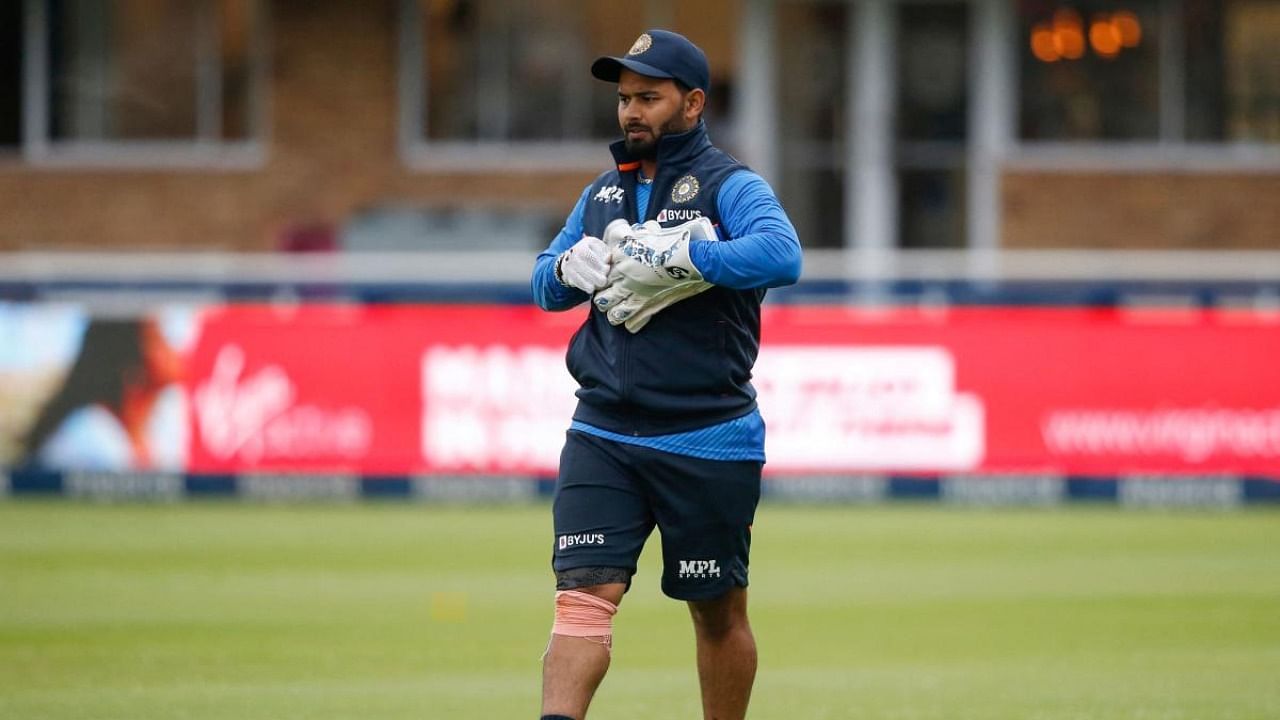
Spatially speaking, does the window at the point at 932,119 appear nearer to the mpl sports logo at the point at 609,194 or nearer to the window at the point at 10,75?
the window at the point at 10,75

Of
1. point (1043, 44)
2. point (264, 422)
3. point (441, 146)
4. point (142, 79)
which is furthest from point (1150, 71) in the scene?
point (264, 422)

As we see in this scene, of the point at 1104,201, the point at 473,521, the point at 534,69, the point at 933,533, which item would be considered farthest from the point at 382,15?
the point at 933,533

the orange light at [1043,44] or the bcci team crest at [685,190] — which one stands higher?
the orange light at [1043,44]

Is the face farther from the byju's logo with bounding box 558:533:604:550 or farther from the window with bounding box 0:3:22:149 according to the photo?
the window with bounding box 0:3:22:149

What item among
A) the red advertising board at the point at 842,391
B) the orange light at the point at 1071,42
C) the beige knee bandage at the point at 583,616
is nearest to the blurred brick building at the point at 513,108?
the orange light at the point at 1071,42

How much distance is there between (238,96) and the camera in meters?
24.9

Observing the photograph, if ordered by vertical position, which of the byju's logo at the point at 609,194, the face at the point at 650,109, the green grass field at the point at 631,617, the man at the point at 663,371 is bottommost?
the green grass field at the point at 631,617

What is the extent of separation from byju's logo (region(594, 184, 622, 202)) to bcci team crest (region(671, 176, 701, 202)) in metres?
0.19

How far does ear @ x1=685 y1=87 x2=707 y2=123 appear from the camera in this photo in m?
5.88

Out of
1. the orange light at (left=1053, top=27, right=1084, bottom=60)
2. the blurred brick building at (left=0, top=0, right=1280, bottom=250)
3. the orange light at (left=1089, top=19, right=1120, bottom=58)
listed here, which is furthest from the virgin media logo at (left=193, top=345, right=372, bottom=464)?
the orange light at (left=1089, top=19, right=1120, bottom=58)

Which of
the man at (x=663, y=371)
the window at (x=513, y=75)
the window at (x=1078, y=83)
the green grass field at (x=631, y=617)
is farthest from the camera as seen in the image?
the window at (x=1078, y=83)

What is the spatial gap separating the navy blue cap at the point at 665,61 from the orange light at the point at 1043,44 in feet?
64.9

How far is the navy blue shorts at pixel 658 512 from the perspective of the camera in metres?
5.76

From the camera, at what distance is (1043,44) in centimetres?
2497
